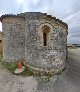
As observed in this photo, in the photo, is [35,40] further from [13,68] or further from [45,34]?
[13,68]

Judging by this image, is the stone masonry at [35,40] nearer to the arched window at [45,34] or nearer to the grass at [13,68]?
the arched window at [45,34]

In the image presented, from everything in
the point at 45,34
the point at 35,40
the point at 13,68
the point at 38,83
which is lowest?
the point at 38,83

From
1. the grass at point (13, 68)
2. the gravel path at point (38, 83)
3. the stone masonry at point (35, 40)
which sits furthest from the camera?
the stone masonry at point (35, 40)

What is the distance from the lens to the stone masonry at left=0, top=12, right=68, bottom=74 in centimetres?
1670

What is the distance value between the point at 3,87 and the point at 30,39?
15.7 feet

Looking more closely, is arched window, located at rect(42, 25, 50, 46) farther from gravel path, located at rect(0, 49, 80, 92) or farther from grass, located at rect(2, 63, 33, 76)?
gravel path, located at rect(0, 49, 80, 92)

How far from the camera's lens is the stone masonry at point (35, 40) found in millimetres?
16703

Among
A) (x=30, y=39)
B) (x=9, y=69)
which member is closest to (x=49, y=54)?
(x=30, y=39)

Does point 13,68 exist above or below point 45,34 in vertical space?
below

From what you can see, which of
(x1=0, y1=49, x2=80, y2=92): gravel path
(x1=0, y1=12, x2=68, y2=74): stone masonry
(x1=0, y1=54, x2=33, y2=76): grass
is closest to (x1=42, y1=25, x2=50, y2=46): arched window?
(x1=0, y1=12, x2=68, y2=74): stone masonry

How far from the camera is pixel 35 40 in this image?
16766 millimetres

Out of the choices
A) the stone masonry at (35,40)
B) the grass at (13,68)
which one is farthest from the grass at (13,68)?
the stone masonry at (35,40)

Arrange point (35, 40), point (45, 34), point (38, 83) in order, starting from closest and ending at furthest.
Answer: point (38, 83)
point (35, 40)
point (45, 34)

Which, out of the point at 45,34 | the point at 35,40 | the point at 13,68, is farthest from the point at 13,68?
the point at 45,34
